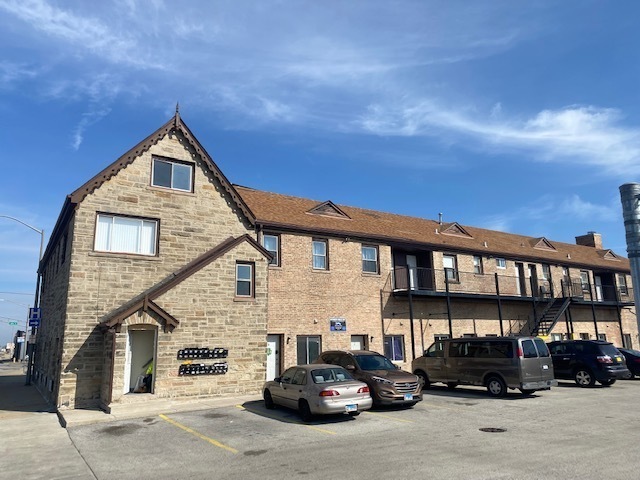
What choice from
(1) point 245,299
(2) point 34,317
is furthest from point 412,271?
(2) point 34,317

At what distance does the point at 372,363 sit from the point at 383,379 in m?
1.33

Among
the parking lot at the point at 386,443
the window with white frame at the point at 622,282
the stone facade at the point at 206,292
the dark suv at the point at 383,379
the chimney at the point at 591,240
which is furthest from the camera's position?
the chimney at the point at 591,240

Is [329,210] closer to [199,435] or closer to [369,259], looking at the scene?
[369,259]

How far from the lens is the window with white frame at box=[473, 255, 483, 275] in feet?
87.2

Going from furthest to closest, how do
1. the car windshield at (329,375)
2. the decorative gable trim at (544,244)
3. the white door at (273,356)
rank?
the decorative gable trim at (544,244)
the white door at (273,356)
the car windshield at (329,375)

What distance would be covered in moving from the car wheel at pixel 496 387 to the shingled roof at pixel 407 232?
8998mm

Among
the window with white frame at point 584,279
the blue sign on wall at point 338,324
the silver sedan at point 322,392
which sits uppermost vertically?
the window with white frame at point 584,279

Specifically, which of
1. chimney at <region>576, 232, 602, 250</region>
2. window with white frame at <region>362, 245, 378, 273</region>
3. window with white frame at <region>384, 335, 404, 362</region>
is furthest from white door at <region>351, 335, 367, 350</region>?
chimney at <region>576, 232, 602, 250</region>

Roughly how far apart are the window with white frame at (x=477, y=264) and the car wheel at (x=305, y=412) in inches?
685

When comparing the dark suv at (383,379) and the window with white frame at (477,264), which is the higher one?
the window with white frame at (477,264)

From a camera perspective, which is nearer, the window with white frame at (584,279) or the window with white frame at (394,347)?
the window with white frame at (394,347)

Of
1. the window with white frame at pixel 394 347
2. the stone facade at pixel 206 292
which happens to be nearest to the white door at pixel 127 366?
the stone facade at pixel 206 292

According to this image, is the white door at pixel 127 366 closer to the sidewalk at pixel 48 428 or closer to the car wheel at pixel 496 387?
the sidewalk at pixel 48 428

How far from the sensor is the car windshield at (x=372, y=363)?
46.6ft
